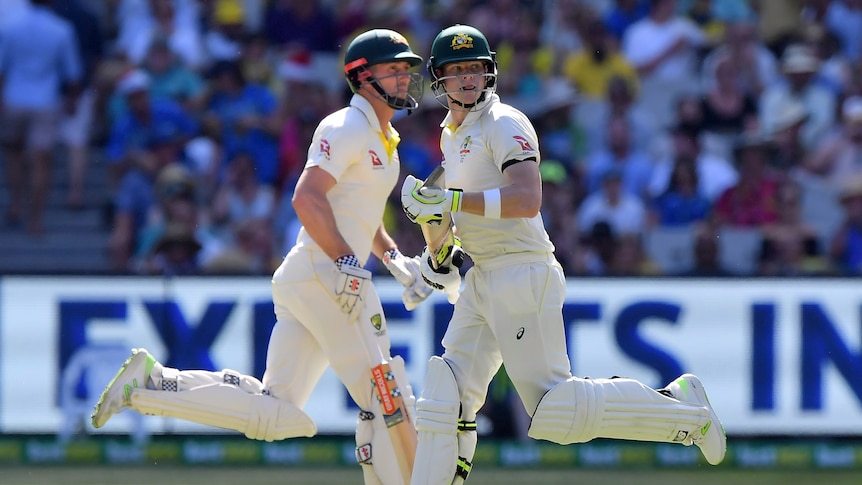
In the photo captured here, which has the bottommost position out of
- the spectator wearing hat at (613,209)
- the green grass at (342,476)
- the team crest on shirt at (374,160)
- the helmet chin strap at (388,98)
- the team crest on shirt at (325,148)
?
the green grass at (342,476)

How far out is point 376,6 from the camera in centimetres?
1373

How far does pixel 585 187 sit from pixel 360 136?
17.9 ft

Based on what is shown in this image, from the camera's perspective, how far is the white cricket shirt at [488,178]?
A: 627 cm

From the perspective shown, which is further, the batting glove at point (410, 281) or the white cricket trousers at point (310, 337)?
the batting glove at point (410, 281)

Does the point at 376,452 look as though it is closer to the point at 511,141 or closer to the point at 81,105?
the point at 511,141

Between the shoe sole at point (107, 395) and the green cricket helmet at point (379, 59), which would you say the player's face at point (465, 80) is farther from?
the shoe sole at point (107, 395)

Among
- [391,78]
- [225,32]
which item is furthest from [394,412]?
[225,32]

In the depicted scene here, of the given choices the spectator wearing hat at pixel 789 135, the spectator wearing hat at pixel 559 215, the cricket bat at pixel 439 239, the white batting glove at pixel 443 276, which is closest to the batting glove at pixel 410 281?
the white batting glove at pixel 443 276

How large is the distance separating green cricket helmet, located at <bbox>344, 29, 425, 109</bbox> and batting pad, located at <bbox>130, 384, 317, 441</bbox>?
4.96ft

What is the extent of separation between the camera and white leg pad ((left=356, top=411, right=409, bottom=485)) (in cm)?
681

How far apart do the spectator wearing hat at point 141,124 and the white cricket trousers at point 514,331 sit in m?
6.65

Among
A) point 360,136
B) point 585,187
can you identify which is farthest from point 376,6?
point 360,136

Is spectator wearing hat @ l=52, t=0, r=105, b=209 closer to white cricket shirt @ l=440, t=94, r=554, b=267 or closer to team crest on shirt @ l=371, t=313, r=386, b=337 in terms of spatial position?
team crest on shirt @ l=371, t=313, r=386, b=337

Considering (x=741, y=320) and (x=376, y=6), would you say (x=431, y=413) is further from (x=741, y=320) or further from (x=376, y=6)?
(x=376, y=6)
